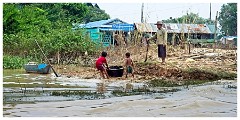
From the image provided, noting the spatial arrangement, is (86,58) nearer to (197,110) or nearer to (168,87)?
(168,87)

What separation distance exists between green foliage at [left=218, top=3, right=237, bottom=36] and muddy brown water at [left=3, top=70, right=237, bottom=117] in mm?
31351

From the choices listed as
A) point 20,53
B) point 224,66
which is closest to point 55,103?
point 224,66

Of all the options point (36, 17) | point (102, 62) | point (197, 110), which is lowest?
point (197, 110)

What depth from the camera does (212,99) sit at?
25.5 feet

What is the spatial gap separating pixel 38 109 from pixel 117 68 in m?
5.79

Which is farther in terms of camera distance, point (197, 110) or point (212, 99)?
point (212, 99)

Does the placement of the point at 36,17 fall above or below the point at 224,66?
above

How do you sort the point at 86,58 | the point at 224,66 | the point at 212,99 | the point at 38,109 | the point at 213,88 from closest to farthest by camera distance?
the point at 38,109, the point at 212,99, the point at 213,88, the point at 224,66, the point at 86,58

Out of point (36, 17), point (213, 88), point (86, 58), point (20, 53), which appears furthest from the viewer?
point (36, 17)

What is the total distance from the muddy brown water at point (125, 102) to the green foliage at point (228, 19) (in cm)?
3135

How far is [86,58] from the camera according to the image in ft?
61.5

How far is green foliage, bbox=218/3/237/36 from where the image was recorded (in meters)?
39.6

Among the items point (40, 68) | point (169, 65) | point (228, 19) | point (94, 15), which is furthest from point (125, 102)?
point (228, 19)

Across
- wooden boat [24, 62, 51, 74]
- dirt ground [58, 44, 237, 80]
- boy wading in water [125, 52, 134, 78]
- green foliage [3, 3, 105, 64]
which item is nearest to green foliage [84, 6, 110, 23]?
green foliage [3, 3, 105, 64]
